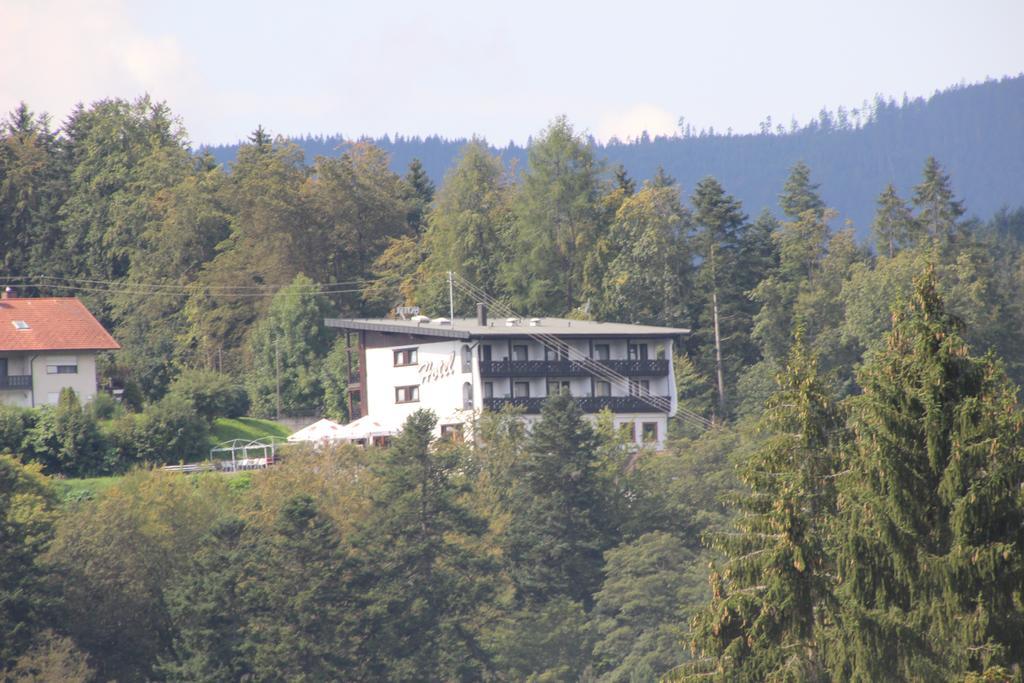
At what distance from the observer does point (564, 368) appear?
252 feet

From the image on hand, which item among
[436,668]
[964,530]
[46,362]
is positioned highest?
[46,362]

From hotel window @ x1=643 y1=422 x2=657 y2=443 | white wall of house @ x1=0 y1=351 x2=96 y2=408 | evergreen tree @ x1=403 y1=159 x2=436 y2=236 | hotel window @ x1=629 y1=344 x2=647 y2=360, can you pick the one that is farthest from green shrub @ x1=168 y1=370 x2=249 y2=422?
evergreen tree @ x1=403 y1=159 x2=436 y2=236

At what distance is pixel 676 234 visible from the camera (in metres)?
88.7

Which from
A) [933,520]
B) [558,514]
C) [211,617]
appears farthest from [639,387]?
[933,520]

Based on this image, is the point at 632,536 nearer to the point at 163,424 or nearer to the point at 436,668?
the point at 436,668

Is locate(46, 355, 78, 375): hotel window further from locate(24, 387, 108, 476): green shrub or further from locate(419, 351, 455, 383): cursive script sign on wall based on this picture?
locate(419, 351, 455, 383): cursive script sign on wall

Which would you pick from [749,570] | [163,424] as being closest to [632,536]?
[163,424]

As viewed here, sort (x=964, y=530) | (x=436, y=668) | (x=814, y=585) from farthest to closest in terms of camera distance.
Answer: (x=436, y=668) → (x=814, y=585) → (x=964, y=530)

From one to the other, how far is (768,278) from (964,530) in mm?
64797

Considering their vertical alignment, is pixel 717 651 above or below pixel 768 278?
below

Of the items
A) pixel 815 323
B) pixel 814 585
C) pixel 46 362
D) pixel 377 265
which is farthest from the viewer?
pixel 377 265

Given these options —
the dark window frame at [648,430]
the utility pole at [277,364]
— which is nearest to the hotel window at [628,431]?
the dark window frame at [648,430]

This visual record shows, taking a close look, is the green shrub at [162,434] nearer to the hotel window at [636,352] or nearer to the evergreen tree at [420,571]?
the evergreen tree at [420,571]

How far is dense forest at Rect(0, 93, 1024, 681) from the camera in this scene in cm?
2631
